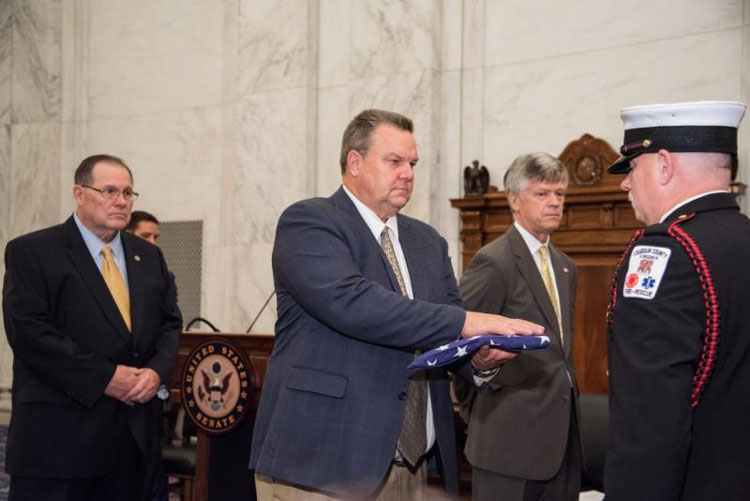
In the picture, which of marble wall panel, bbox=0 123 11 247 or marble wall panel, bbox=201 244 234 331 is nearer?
marble wall panel, bbox=201 244 234 331

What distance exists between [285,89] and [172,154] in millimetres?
1771

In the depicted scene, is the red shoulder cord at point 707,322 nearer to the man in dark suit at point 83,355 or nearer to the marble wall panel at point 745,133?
the man in dark suit at point 83,355

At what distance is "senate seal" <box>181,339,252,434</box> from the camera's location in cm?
514

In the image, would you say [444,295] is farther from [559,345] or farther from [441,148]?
[441,148]

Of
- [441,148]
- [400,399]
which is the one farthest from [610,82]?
[400,399]

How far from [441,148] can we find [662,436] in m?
5.96

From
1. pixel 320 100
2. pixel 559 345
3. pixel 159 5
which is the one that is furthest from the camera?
pixel 159 5

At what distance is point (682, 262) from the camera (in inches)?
91.3

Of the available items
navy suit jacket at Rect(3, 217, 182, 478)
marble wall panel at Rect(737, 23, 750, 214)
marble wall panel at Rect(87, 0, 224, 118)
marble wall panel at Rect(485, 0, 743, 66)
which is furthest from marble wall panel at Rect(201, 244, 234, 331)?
navy suit jacket at Rect(3, 217, 182, 478)

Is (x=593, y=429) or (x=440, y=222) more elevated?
(x=440, y=222)

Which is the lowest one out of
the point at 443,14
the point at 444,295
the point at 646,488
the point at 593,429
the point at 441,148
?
the point at 593,429

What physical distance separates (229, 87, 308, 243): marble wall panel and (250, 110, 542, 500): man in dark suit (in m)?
5.36

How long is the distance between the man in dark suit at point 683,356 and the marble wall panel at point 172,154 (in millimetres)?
7584

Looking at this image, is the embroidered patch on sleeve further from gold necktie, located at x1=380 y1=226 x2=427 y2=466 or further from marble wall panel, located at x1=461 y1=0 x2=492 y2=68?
marble wall panel, located at x1=461 y1=0 x2=492 y2=68
